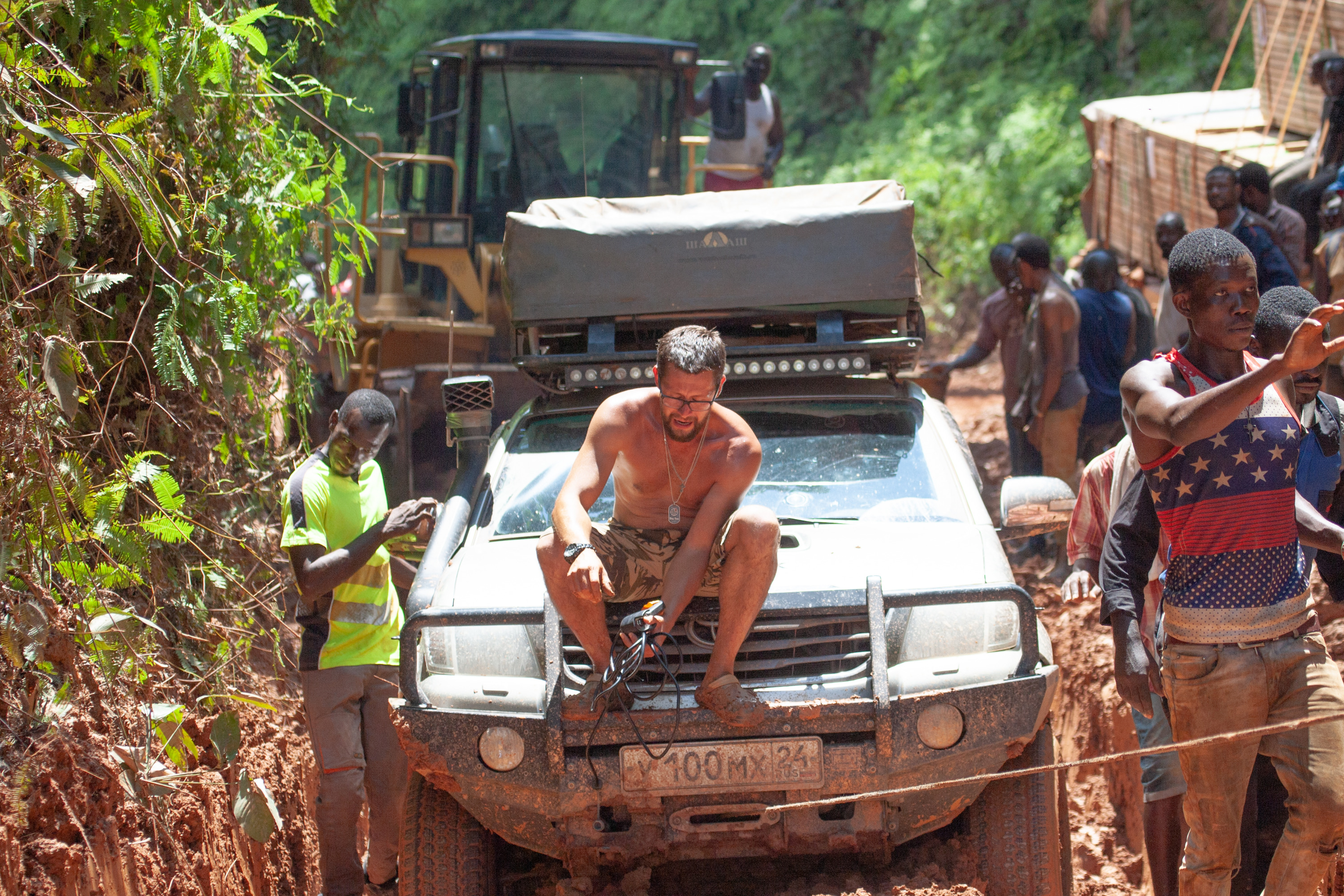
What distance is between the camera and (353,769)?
470 cm

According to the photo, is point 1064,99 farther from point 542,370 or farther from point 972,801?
point 972,801

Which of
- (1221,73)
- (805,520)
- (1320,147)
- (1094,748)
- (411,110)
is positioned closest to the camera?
(805,520)

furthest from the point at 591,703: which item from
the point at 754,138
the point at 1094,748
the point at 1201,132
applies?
the point at 754,138

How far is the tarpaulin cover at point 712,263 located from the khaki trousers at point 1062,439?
9.05 feet

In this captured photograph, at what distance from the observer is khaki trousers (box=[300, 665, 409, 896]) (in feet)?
15.3

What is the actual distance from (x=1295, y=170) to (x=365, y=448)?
673 cm

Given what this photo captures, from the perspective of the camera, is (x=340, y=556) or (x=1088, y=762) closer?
(x=1088, y=762)

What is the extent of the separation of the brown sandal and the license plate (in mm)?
88

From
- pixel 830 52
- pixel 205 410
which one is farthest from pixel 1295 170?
pixel 830 52

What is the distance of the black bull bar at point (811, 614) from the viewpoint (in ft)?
12.8

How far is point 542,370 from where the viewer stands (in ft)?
17.8

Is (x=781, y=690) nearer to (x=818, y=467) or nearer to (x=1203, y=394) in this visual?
(x=818, y=467)

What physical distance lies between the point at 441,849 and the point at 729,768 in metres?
1.04

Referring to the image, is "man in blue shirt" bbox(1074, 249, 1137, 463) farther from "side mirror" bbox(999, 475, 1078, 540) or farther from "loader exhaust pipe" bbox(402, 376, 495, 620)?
"loader exhaust pipe" bbox(402, 376, 495, 620)
